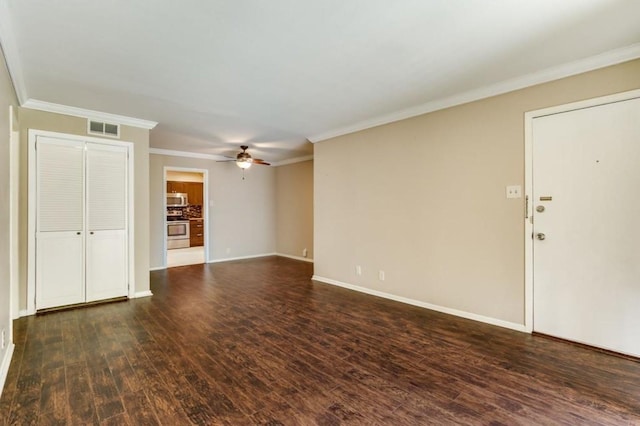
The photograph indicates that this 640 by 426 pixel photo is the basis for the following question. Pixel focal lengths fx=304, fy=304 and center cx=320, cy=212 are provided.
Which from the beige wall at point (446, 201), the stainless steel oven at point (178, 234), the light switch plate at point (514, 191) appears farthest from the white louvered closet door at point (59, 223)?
the stainless steel oven at point (178, 234)

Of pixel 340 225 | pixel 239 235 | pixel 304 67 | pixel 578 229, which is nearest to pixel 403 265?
pixel 340 225

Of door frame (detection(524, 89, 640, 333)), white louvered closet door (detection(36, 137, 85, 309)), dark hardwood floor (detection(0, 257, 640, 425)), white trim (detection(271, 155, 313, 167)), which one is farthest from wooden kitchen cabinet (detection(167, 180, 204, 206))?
door frame (detection(524, 89, 640, 333))

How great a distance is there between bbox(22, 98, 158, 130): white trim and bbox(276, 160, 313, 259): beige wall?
12.2 feet

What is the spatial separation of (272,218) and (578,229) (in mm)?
6697

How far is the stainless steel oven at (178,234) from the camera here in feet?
31.7

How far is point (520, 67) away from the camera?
284cm

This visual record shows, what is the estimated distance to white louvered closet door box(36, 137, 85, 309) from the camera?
3748 mm

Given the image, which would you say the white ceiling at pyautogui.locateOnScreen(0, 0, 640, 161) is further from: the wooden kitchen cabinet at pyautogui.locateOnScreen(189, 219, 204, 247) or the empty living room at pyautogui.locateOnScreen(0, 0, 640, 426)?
the wooden kitchen cabinet at pyautogui.locateOnScreen(189, 219, 204, 247)

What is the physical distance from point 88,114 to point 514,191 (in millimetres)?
5252

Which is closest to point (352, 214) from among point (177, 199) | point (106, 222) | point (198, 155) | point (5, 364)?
point (106, 222)

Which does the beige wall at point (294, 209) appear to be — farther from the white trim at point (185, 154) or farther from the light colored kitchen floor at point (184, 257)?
the light colored kitchen floor at point (184, 257)

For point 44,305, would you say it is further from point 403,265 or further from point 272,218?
point 272,218

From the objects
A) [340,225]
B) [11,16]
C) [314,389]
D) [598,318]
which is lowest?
[314,389]

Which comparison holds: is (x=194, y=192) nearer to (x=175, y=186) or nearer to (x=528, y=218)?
(x=175, y=186)
